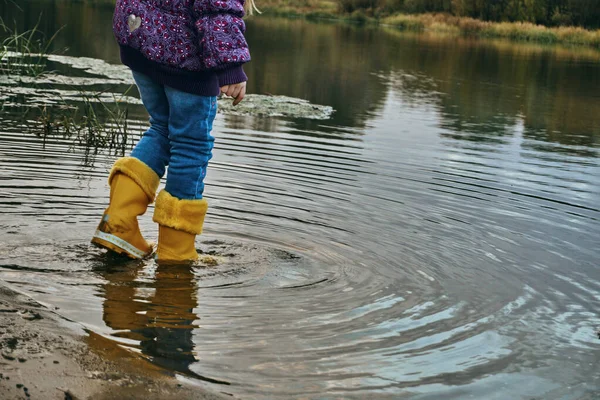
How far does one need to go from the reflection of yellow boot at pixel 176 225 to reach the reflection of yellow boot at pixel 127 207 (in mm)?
91

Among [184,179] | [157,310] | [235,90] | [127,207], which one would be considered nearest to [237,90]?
[235,90]

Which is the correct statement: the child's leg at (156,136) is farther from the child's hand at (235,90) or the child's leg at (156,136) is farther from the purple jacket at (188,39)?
the child's hand at (235,90)

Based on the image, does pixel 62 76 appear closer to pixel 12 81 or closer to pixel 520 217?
pixel 12 81

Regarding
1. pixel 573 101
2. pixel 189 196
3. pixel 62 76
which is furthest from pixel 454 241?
pixel 573 101

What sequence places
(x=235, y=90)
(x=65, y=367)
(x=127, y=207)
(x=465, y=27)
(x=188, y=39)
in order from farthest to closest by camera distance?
(x=465, y=27)
(x=127, y=207)
(x=235, y=90)
(x=188, y=39)
(x=65, y=367)

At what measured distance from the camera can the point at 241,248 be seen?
408 centimetres

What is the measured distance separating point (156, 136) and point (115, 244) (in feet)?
1.66

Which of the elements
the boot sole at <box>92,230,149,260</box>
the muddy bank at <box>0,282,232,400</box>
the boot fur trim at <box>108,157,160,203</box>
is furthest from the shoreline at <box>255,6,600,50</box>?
the muddy bank at <box>0,282,232,400</box>

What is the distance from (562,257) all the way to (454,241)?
509 mm

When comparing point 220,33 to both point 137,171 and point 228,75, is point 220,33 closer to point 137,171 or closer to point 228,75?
point 228,75

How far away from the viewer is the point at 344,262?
3.96m

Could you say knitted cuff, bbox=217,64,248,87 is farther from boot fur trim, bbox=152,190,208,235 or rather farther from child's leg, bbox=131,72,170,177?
boot fur trim, bbox=152,190,208,235

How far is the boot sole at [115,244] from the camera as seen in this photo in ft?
12.1

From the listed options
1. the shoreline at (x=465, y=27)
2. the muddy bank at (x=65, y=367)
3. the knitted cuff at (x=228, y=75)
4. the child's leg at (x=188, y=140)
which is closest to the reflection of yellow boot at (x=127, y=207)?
the child's leg at (x=188, y=140)
